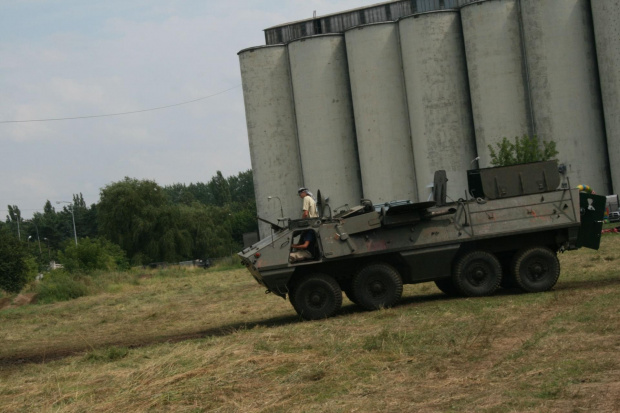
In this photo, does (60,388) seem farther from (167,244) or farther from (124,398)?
(167,244)

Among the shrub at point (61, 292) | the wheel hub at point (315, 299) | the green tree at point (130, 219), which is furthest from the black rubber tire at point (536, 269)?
the green tree at point (130, 219)

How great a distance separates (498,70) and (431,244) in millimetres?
31998

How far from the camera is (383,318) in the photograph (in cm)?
1477

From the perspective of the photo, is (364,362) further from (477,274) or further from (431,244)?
(477,274)

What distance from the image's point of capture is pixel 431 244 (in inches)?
640

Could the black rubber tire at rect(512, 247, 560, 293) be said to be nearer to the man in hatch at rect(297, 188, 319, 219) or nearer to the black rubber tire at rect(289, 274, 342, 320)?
the black rubber tire at rect(289, 274, 342, 320)

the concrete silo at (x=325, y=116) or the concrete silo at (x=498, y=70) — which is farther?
the concrete silo at (x=325, y=116)

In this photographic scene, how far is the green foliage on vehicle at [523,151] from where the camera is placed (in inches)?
1657

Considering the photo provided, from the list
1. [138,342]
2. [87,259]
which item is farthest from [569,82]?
[138,342]

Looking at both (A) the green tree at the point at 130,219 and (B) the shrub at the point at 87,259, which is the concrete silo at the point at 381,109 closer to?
(B) the shrub at the point at 87,259

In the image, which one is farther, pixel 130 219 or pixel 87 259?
pixel 130 219

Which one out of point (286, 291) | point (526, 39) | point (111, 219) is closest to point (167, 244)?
point (111, 219)

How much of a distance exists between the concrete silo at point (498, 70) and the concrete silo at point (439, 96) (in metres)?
1.27

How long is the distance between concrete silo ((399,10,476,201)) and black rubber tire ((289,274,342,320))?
3169cm
